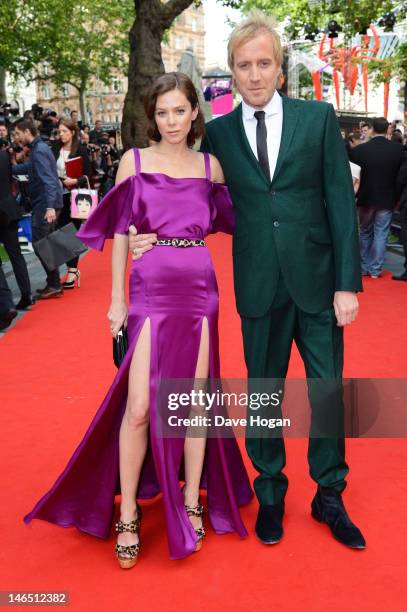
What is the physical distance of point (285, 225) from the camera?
9.69 ft

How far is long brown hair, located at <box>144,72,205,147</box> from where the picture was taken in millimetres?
2896

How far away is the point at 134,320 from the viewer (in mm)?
2992

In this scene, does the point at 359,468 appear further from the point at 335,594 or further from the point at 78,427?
the point at 78,427

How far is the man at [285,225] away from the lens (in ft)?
9.54

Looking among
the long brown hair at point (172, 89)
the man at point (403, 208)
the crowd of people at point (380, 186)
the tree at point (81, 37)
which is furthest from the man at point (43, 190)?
the tree at point (81, 37)

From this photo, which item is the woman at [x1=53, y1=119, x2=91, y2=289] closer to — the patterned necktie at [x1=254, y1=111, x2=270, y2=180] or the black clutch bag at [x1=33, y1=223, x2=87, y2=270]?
the black clutch bag at [x1=33, y1=223, x2=87, y2=270]

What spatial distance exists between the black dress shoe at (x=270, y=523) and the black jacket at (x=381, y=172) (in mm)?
6872

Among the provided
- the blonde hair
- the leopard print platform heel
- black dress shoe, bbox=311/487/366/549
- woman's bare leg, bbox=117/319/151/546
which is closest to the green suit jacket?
the blonde hair

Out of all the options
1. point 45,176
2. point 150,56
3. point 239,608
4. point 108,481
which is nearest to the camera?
point 239,608

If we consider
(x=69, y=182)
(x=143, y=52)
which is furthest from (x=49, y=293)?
(x=143, y=52)

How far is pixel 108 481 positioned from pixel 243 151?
1.52m

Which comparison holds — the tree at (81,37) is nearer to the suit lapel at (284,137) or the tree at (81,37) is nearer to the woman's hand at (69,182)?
the woman's hand at (69,182)

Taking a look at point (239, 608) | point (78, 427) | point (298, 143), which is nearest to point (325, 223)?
point (298, 143)

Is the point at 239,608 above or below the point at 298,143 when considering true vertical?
below
